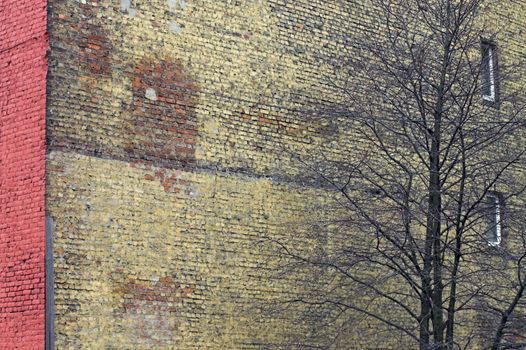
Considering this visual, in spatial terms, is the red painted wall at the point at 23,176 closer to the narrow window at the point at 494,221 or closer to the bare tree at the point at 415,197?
the bare tree at the point at 415,197

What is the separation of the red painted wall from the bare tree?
12.4ft

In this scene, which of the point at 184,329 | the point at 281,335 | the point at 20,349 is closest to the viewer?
the point at 20,349

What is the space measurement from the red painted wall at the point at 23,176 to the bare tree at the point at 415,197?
3779mm

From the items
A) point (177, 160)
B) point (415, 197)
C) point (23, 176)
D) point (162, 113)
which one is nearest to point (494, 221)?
point (415, 197)

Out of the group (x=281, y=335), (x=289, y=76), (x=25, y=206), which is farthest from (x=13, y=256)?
(x=289, y=76)

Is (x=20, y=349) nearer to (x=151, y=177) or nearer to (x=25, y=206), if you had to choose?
(x=25, y=206)

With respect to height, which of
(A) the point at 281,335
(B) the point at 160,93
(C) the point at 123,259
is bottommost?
(A) the point at 281,335

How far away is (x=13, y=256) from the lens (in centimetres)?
1557

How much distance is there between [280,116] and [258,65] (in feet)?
3.08

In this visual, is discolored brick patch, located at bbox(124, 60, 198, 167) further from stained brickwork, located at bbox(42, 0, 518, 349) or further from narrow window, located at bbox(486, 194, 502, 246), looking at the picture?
narrow window, located at bbox(486, 194, 502, 246)

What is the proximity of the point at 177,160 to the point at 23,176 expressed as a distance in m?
2.50

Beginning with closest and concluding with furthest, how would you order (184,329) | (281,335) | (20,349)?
(20,349)
(184,329)
(281,335)

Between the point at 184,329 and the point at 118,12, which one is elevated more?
the point at 118,12

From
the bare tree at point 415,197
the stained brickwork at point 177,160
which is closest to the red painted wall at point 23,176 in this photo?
the stained brickwork at point 177,160
